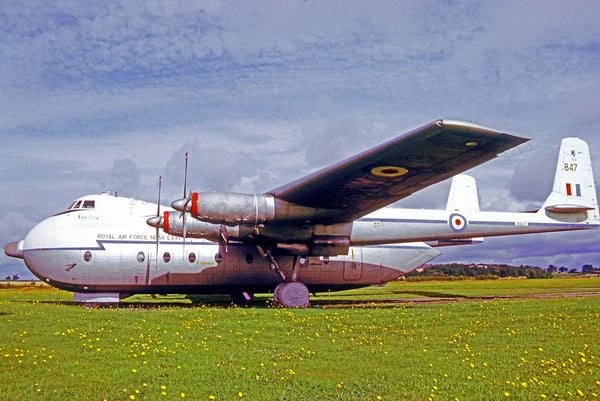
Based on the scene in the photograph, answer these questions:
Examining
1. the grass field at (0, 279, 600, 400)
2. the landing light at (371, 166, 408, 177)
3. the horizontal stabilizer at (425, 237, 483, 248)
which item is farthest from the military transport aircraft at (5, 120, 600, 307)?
the grass field at (0, 279, 600, 400)

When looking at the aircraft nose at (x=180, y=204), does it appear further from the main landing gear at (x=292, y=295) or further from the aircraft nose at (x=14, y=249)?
the aircraft nose at (x=14, y=249)

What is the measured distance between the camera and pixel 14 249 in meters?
19.0

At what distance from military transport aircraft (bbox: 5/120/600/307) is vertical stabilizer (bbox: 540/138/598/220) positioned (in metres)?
0.07

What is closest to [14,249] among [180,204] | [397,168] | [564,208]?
[180,204]

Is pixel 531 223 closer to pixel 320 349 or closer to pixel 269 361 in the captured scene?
pixel 320 349

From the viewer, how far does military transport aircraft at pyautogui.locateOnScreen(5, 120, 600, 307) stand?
48.4 feet

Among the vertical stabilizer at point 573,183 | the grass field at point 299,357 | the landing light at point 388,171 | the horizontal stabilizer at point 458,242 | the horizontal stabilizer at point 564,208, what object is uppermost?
the vertical stabilizer at point 573,183

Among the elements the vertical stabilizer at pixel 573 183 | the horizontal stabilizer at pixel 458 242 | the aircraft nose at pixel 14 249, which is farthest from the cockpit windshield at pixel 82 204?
the vertical stabilizer at pixel 573 183

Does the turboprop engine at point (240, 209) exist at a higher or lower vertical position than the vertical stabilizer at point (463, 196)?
lower

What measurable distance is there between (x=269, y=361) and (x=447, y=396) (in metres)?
3.02

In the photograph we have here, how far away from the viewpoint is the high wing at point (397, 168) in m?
10.9

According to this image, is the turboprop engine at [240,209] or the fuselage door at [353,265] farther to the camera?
the fuselage door at [353,265]

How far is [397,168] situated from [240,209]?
17.2 feet

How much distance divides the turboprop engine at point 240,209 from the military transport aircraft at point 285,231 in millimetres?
34
